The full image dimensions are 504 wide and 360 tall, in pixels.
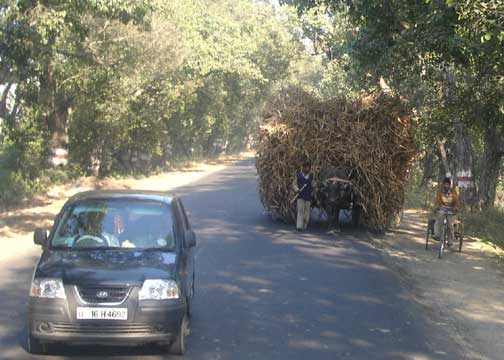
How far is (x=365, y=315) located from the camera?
9.10 metres

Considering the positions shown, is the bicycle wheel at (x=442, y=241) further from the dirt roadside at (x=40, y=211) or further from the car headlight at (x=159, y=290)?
the car headlight at (x=159, y=290)

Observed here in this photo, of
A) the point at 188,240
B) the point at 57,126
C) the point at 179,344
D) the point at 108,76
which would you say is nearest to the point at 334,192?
the point at 188,240

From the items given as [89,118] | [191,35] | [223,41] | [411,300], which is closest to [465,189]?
[411,300]

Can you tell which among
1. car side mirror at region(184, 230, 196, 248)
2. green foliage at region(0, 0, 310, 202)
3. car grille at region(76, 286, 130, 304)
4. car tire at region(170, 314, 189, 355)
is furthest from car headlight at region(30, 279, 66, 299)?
green foliage at region(0, 0, 310, 202)

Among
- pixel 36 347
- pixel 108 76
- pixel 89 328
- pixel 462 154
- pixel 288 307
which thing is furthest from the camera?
pixel 108 76

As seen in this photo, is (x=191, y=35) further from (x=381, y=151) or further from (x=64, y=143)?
(x=381, y=151)

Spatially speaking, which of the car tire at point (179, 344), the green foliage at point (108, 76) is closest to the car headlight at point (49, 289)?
the car tire at point (179, 344)

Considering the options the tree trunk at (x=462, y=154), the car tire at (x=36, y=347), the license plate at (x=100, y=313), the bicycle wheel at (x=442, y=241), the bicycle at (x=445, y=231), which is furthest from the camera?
the tree trunk at (x=462, y=154)

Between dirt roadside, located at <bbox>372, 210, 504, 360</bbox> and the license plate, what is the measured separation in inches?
141

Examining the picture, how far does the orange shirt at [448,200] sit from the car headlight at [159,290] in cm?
959

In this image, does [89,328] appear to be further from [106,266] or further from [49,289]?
[106,266]

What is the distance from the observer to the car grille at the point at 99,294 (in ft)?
21.7

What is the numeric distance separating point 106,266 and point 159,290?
1.84ft

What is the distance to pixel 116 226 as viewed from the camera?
7.71 meters
